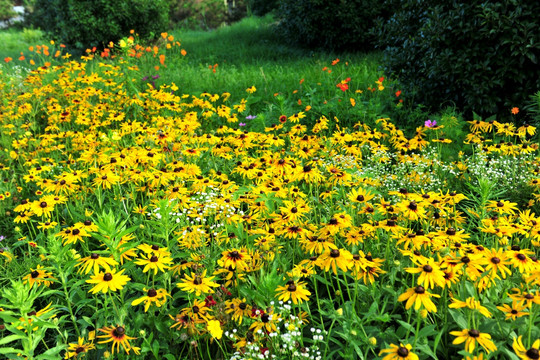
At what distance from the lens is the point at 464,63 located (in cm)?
479

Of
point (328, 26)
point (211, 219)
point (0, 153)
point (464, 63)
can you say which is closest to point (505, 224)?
point (211, 219)

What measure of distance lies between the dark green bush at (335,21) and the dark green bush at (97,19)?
4.03 metres

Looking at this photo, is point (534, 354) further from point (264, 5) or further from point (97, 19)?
point (264, 5)

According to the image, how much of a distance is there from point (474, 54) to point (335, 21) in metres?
6.18

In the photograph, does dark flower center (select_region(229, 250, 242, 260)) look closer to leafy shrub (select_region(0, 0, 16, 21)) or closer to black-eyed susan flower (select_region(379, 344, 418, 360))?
black-eyed susan flower (select_region(379, 344, 418, 360))

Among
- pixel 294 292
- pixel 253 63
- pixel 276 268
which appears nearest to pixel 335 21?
pixel 253 63

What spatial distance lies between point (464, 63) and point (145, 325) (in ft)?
14.5

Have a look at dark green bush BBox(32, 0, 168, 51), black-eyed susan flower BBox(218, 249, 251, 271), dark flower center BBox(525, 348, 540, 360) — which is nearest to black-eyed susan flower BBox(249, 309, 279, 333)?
black-eyed susan flower BBox(218, 249, 251, 271)

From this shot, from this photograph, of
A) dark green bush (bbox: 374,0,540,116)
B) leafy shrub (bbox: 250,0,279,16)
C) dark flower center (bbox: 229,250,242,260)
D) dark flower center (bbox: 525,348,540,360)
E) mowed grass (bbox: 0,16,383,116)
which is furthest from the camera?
leafy shrub (bbox: 250,0,279,16)

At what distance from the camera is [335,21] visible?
404 inches

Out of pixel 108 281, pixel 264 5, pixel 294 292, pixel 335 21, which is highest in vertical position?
pixel 264 5

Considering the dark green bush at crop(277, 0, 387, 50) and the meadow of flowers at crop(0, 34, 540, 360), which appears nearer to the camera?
the meadow of flowers at crop(0, 34, 540, 360)

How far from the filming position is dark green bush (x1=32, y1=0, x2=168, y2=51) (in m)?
11.0

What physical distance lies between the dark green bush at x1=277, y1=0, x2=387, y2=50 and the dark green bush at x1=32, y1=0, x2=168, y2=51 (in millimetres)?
4034
